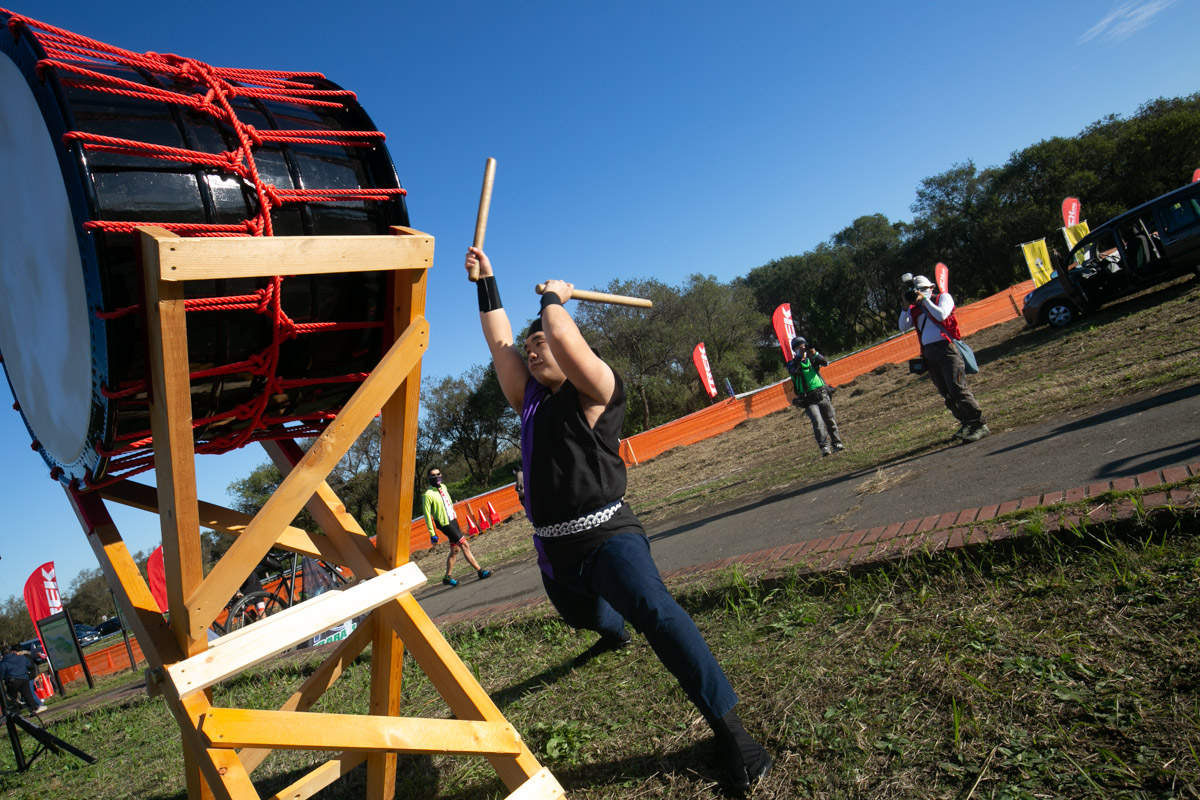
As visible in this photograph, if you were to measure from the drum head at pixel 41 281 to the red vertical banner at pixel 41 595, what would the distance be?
16.7m

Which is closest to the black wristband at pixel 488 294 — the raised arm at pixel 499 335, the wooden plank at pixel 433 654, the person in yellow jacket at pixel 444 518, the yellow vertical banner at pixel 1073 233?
the raised arm at pixel 499 335

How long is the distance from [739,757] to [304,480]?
1.59m

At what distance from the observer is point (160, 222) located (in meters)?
1.89

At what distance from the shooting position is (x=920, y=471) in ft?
17.7

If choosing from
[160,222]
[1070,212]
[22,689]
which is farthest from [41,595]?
[1070,212]

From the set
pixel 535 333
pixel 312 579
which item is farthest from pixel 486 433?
pixel 535 333

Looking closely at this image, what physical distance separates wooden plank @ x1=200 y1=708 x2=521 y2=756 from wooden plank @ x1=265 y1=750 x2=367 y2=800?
34.9 inches

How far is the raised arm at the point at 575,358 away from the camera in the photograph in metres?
2.38

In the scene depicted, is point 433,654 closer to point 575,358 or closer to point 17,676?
point 575,358

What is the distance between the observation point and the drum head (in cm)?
192

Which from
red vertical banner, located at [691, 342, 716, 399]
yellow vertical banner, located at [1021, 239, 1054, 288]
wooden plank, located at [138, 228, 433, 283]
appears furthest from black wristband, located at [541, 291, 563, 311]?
red vertical banner, located at [691, 342, 716, 399]

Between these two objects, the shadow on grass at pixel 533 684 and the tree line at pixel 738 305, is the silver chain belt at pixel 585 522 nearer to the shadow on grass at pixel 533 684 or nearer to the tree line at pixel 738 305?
the shadow on grass at pixel 533 684

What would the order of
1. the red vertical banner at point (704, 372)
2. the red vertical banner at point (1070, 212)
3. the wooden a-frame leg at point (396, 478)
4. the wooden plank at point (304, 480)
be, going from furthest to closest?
the red vertical banner at point (704, 372), the red vertical banner at point (1070, 212), the wooden a-frame leg at point (396, 478), the wooden plank at point (304, 480)

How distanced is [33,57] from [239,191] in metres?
0.60
